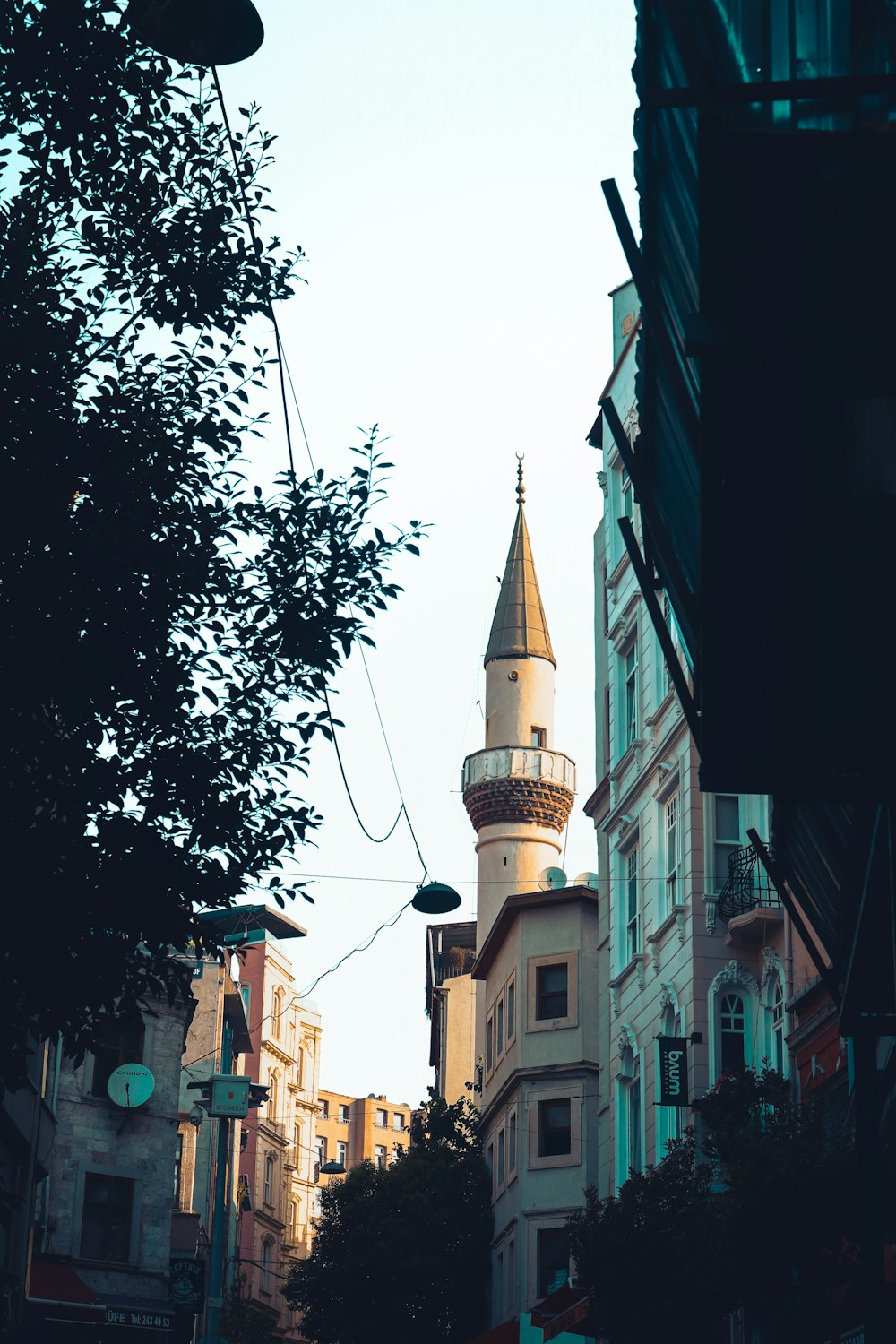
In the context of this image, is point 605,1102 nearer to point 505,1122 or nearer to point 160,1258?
point 505,1122

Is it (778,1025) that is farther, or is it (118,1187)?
(118,1187)

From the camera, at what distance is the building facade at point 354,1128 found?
128 metres

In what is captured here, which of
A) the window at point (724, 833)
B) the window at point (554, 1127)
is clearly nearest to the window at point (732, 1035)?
the window at point (724, 833)

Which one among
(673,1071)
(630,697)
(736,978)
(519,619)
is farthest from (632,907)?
(519,619)

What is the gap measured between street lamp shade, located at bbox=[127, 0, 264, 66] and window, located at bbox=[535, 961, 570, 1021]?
35.9m

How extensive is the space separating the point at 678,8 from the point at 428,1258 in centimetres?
4575

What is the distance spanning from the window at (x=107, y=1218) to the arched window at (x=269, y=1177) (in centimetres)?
3069

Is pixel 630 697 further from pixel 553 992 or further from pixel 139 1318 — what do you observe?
pixel 139 1318

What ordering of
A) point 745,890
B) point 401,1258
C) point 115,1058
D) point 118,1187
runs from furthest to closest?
point 401,1258
point 115,1058
point 118,1187
point 745,890

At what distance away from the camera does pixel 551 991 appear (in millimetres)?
46469

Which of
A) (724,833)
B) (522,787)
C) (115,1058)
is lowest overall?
(115,1058)

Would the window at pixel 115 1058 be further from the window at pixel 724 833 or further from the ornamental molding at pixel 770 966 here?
the ornamental molding at pixel 770 966

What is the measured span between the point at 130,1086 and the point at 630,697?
1630 cm

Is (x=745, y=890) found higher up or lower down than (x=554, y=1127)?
higher up
